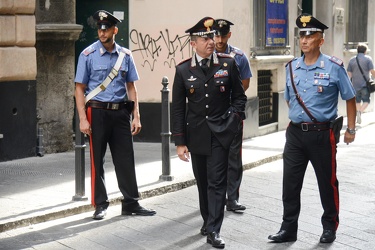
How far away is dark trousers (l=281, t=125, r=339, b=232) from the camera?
26.0 feet

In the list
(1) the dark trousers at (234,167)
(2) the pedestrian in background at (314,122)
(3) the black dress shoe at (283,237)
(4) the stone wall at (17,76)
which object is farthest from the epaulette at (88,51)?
(4) the stone wall at (17,76)

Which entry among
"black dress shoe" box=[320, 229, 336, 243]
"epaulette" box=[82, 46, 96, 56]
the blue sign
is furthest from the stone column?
"black dress shoe" box=[320, 229, 336, 243]

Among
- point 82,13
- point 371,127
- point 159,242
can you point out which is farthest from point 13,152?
point 371,127

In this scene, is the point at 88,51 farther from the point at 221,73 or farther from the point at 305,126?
the point at 305,126

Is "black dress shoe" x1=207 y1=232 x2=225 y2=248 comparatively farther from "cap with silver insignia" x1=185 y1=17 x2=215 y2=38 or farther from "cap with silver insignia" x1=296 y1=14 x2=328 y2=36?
"cap with silver insignia" x1=296 y1=14 x2=328 y2=36

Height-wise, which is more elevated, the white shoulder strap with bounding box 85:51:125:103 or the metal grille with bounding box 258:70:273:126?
the white shoulder strap with bounding box 85:51:125:103

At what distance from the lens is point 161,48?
610 inches

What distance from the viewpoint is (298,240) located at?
321 inches

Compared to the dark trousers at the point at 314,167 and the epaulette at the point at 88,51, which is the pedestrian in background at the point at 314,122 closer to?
the dark trousers at the point at 314,167

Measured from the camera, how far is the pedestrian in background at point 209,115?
782 centimetres

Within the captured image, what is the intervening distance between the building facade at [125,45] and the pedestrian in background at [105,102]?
11.3 ft

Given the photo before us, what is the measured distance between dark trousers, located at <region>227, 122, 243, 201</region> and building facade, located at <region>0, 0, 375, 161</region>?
3993 millimetres

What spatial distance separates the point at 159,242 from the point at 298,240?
3.95ft

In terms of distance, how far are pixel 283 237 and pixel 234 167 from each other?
1.54 metres
